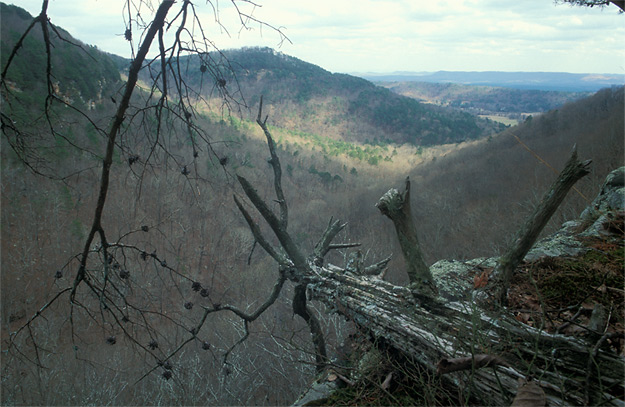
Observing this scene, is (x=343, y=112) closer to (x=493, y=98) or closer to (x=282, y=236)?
(x=493, y=98)

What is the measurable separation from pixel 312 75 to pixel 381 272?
48.8 meters

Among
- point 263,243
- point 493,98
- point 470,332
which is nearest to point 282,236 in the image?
point 263,243

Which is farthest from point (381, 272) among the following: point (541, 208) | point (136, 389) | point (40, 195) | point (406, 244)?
point (40, 195)

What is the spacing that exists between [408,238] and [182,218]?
47.8 feet

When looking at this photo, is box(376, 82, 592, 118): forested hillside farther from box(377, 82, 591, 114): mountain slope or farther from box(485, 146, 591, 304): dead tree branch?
box(485, 146, 591, 304): dead tree branch

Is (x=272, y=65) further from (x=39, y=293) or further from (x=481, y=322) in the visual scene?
(x=481, y=322)

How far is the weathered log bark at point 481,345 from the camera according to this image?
1.45 metres

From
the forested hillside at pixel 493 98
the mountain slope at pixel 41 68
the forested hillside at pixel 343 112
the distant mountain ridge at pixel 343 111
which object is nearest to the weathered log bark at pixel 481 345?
the mountain slope at pixel 41 68

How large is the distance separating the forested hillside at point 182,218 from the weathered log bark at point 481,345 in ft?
1.76

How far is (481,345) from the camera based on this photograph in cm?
180

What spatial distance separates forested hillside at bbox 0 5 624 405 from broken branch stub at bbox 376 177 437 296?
2.58ft

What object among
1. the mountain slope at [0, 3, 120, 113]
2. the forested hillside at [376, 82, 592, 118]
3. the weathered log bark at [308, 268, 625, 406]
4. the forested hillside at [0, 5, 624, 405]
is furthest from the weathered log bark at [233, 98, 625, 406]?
the forested hillside at [376, 82, 592, 118]

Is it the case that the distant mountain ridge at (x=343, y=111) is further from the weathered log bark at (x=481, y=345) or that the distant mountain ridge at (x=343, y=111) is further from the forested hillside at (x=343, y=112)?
the weathered log bark at (x=481, y=345)

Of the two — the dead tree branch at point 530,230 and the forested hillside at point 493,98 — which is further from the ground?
the forested hillside at point 493,98
